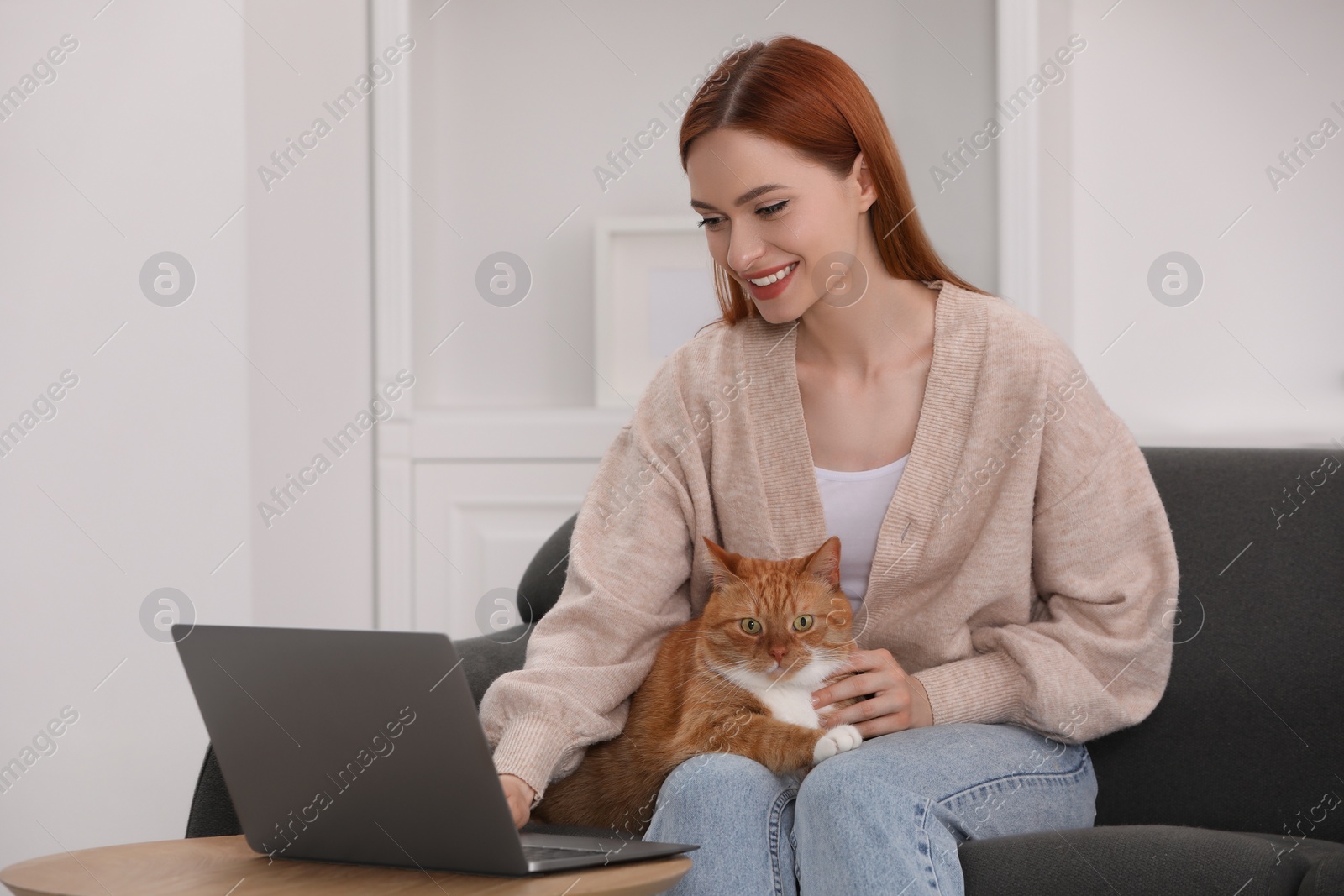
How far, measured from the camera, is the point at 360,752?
95 centimetres

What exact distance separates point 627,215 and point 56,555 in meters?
1.37

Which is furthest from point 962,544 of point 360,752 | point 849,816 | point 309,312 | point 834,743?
point 309,312

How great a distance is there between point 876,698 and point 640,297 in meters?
1.44

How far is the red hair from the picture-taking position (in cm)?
144

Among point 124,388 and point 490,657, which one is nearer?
point 490,657

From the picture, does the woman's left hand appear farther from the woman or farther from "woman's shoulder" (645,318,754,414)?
"woman's shoulder" (645,318,754,414)

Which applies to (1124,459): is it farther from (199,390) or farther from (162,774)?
(162,774)

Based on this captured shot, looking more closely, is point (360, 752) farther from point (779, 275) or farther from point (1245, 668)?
point (1245, 668)

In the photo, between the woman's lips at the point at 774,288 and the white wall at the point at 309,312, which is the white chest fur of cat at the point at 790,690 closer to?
the woman's lips at the point at 774,288

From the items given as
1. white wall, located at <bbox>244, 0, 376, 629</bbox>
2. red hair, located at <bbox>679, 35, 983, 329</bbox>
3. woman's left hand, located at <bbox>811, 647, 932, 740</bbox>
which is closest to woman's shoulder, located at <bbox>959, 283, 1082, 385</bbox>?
red hair, located at <bbox>679, 35, 983, 329</bbox>

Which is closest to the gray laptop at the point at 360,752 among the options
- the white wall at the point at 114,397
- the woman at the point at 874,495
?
the woman at the point at 874,495

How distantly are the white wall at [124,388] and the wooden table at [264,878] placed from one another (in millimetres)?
1287

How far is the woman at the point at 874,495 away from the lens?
1357 millimetres

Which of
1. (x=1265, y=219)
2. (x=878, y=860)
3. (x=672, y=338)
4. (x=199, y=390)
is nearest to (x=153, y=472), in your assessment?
(x=199, y=390)
